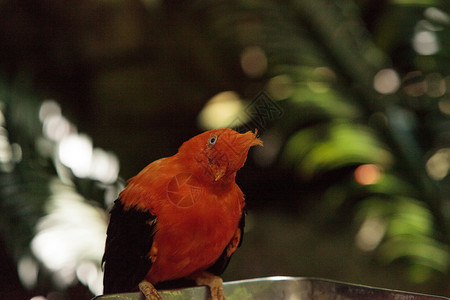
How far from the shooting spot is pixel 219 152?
0.41 meters

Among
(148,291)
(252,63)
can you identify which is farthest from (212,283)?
(252,63)

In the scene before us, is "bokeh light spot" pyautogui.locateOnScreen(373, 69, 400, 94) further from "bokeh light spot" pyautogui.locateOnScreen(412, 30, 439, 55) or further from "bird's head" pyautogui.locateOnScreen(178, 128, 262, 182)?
"bird's head" pyautogui.locateOnScreen(178, 128, 262, 182)

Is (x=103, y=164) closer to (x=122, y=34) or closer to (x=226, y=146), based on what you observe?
(x=122, y=34)

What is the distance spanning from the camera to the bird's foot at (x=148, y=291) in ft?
1.56

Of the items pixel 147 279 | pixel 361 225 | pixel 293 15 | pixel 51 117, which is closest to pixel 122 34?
pixel 51 117

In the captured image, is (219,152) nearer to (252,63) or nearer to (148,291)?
(148,291)

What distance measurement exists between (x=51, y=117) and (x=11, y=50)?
1.61 feet

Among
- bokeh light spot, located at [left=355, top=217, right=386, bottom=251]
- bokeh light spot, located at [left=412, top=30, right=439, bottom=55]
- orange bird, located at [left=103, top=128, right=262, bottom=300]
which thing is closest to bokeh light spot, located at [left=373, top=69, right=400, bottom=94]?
bokeh light spot, located at [left=412, top=30, right=439, bottom=55]

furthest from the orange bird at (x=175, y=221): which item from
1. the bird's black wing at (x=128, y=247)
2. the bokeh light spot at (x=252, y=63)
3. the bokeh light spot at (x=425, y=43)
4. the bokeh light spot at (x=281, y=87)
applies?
the bokeh light spot at (x=252, y=63)

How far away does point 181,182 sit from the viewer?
0.48m

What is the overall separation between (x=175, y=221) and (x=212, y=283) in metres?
0.09

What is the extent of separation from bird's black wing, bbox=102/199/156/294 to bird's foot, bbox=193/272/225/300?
0.07 meters

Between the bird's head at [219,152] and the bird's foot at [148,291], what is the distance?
0.13 metres

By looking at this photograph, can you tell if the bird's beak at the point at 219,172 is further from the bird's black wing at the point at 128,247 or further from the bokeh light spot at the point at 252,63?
the bokeh light spot at the point at 252,63
